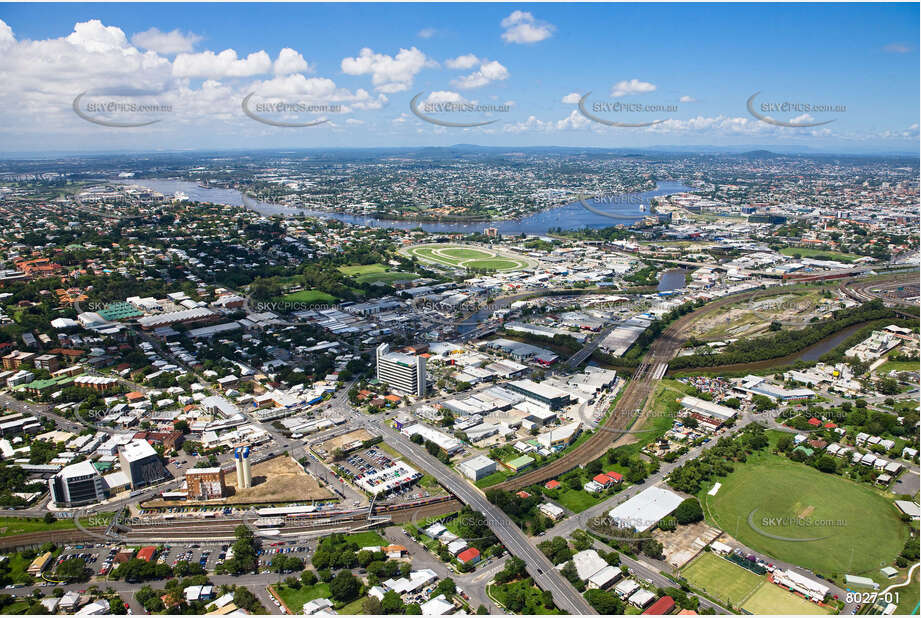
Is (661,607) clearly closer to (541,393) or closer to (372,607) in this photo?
(372,607)

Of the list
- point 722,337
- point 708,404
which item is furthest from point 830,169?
point 708,404

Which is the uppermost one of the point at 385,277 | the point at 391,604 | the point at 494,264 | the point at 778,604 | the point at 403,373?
the point at 385,277

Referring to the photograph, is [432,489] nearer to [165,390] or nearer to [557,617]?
[557,617]

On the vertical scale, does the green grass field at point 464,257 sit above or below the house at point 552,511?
above

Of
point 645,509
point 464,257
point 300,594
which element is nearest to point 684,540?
point 645,509

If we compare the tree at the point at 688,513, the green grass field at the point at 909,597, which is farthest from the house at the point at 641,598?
the green grass field at the point at 909,597

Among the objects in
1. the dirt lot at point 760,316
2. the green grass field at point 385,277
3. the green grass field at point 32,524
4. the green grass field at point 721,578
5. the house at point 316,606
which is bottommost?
the green grass field at point 721,578

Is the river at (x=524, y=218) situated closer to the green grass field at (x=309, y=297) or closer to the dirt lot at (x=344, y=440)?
the green grass field at (x=309, y=297)
